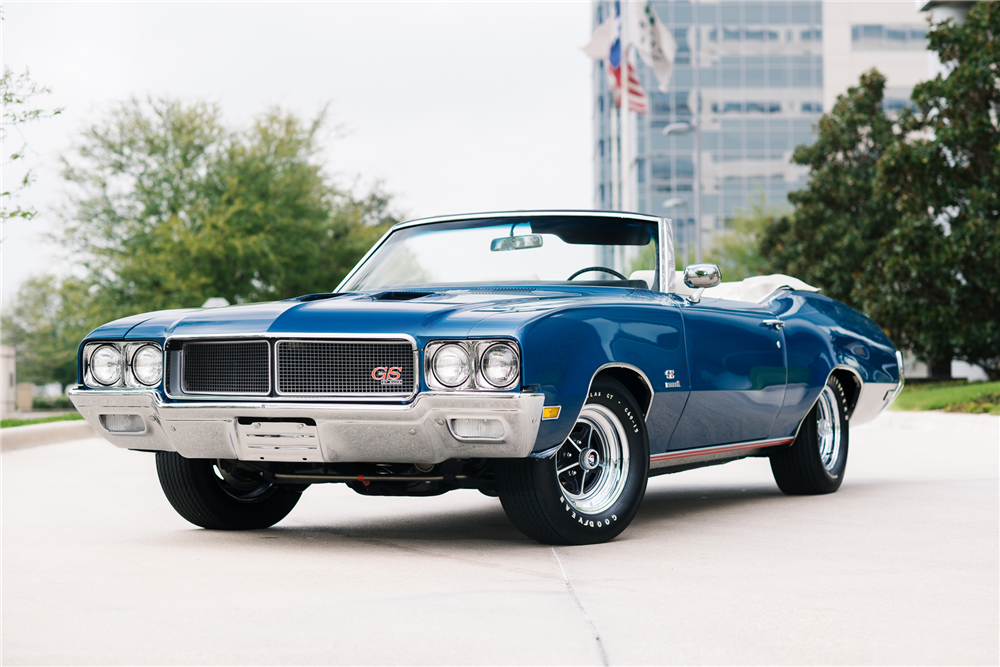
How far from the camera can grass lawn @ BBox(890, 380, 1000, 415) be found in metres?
18.7

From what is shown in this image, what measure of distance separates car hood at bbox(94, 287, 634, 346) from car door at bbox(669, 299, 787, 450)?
0.60 metres

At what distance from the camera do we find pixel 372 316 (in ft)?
17.8

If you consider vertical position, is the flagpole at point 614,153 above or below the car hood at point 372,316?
above

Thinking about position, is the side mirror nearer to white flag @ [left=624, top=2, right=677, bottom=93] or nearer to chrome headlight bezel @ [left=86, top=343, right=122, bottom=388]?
chrome headlight bezel @ [left=86, top=343, right=122, bottom=388]

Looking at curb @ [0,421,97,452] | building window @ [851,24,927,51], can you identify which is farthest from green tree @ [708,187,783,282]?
building window @ [851,24,927,51]

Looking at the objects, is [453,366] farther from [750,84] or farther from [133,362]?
[750,84]

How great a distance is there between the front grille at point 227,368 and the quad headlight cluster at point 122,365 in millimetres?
159

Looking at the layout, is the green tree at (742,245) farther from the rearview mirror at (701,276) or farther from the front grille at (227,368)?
the front grille at (227,368)

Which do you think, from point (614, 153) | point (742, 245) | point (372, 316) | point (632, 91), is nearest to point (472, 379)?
point (372, 316)

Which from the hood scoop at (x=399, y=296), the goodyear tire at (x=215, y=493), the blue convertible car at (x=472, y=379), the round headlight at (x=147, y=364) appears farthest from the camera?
the goodyear tire at (x=215, y=493)

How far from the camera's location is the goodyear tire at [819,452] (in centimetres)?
796

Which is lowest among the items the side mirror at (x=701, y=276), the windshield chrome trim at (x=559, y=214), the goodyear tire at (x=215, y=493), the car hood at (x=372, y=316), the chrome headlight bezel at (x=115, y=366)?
the goodyear tire at (x=215, y=493)

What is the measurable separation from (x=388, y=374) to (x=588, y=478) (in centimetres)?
118

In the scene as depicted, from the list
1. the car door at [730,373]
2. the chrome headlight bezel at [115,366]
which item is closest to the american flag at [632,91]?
the car door at [730,373]
